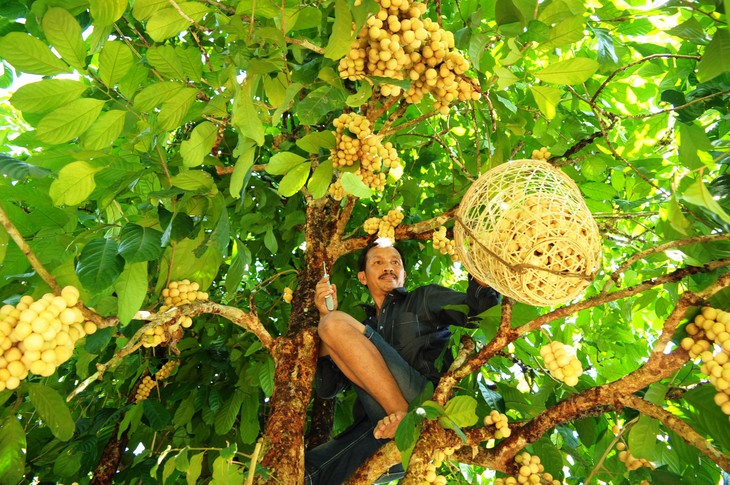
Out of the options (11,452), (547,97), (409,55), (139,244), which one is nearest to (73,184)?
(139,244)

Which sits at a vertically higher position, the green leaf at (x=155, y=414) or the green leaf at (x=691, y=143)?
the green leaf at (x=691, y=143)

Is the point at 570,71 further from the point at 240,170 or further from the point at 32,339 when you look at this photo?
the point at 32,339

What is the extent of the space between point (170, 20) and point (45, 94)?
404 millimetres

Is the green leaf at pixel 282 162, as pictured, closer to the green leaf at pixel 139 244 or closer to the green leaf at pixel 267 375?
the green leaf at pixel 139 244

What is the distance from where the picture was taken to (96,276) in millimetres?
1441

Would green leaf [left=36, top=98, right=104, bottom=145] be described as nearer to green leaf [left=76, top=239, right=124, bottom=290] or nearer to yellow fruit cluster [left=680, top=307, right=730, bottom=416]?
green leaf [left=76, top=239, right=124, bottom=290]

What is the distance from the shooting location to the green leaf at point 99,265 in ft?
4.70

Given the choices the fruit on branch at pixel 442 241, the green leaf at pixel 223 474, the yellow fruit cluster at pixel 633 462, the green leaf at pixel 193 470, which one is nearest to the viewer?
the green leaf at pixel 223 474

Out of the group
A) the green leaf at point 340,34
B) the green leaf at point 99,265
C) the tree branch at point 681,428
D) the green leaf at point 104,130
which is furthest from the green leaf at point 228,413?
the green leaf at point 340,34

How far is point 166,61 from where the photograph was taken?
167cm

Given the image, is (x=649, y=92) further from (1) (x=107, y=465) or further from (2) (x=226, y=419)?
(1) (x=107, y=465)

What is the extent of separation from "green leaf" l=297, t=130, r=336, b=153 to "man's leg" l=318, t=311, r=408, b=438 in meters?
0.77

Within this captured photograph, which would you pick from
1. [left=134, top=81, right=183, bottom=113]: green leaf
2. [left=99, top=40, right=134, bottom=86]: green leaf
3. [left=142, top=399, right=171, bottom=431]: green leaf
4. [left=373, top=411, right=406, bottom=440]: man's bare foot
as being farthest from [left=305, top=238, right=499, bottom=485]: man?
[left=99, top=40, right=134, bottom=86]: green leaf

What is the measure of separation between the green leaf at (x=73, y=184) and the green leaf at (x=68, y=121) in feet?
0.37
